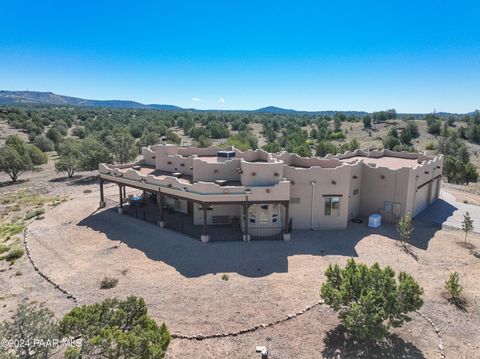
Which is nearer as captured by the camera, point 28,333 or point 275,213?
point 28,333

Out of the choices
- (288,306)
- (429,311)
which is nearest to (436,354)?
(429,311)

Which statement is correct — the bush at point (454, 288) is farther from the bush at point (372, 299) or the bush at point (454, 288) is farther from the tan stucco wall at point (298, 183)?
the tan stucco wall at point (298, 183)

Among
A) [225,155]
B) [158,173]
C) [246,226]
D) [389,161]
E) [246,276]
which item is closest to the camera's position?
[246,276]

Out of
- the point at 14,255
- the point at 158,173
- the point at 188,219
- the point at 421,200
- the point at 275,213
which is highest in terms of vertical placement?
the point at 158,173

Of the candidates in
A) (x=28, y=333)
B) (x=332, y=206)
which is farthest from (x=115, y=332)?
(x=332, y=206)

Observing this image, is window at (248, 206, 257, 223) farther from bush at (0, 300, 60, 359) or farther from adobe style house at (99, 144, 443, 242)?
bush at (0, 300, 60, 359)

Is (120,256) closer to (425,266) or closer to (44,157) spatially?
(425,266)

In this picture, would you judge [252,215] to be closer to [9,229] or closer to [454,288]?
[454,288]
